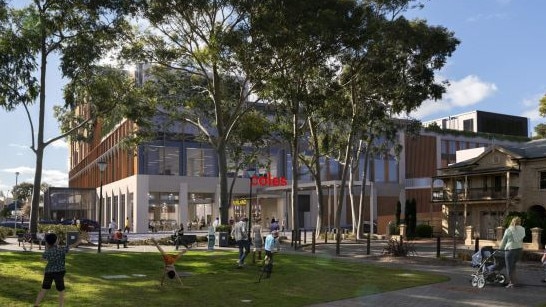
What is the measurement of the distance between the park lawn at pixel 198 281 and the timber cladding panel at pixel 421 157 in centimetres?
5744

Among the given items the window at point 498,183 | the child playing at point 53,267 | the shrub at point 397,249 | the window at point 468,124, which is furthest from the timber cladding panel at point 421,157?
the child playing at point 53,267

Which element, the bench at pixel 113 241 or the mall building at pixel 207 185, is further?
the mall building at pixel 207 185

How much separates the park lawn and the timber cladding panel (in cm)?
5744

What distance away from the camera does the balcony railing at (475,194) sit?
1607 inches

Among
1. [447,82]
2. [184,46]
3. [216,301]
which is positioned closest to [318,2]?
[184,46]

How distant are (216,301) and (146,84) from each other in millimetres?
25013

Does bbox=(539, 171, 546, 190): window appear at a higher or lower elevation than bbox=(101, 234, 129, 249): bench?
higher

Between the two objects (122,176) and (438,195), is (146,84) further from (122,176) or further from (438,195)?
(122,176)

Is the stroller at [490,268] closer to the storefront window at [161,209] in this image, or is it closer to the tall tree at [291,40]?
the tall tree at [291,40]

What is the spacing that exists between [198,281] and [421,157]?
219ft

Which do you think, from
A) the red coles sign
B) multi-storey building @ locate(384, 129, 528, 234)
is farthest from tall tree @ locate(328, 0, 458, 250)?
multi-storey building @ locate(384, 129, 528, 234)

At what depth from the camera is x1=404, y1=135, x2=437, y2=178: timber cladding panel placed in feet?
255

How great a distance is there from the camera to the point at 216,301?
42.3ft

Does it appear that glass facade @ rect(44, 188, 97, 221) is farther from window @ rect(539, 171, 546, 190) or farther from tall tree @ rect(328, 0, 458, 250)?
window @ rect(539, 171, 546, 190)
